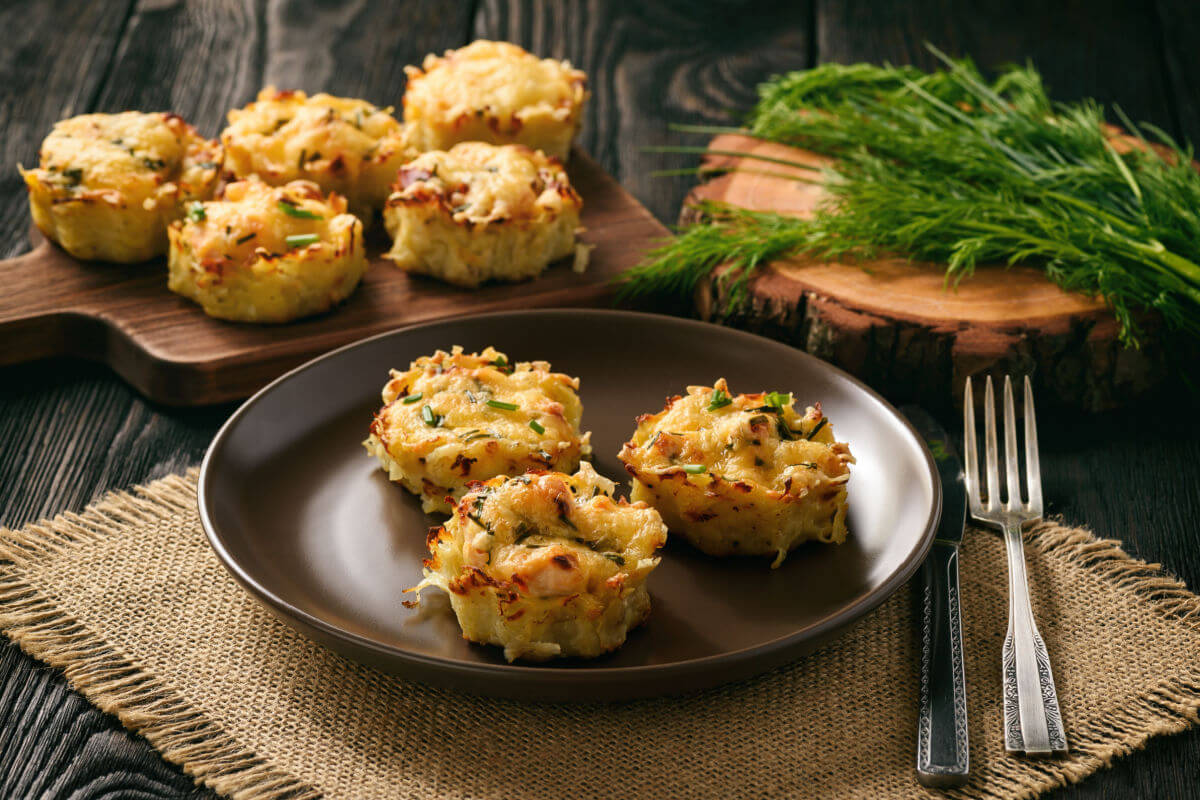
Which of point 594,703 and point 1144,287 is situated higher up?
point 1144,287

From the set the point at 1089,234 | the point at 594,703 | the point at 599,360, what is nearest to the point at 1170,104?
the point at 1089,234

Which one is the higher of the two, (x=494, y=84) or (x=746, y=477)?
(x=494, y=84)

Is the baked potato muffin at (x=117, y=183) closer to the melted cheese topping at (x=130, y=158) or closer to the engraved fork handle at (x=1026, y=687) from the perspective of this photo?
the melted cheese topping at (x=130, y=158)

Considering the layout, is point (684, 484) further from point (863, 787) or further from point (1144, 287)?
point (1144, 287)

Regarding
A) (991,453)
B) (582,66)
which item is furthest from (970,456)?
(582,66)

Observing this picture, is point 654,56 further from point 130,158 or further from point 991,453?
point 991,453
